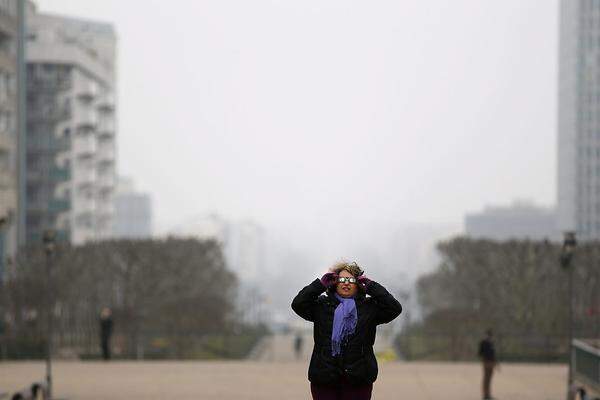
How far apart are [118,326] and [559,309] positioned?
23692mm

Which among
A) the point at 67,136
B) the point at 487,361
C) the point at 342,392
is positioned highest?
the point at 67,136

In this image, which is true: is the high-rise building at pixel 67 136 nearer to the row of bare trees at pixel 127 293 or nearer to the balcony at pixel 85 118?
the balcony at pixel 85 118

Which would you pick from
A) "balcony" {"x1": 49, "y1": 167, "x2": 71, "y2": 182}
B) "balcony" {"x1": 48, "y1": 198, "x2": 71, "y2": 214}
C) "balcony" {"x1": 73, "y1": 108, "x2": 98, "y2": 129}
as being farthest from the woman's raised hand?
"balcony" {"x1": 73, "y1": 108, "x2": 98, "y2": 129}

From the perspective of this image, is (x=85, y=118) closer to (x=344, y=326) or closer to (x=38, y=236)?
(x=38, y=236)

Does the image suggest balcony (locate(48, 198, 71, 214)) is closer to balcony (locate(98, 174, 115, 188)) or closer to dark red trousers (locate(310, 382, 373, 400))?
balcony (locate(98, 174, 115, 188))

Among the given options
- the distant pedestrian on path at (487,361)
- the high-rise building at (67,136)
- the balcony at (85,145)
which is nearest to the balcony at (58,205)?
the high-rise building at (67,136)

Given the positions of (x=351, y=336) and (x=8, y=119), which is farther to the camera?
(x=8, y=119)

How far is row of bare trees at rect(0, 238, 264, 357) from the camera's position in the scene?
2349 inches

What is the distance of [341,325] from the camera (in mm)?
9602

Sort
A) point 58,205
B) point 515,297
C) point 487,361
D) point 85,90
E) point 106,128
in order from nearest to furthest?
point 487,361 → point 515,297 → point 58,205 → point 85,90 → point 106,128

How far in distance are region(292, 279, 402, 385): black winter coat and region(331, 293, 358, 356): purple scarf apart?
4cm

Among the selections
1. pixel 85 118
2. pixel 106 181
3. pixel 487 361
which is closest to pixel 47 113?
pixel 85 118

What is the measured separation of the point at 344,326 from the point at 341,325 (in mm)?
27

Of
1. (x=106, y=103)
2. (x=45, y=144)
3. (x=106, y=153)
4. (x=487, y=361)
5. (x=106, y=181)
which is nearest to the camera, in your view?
(x=487, y=361)
